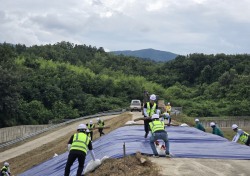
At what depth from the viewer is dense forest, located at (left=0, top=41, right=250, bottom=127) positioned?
5390 centimetres

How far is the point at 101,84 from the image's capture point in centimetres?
7606

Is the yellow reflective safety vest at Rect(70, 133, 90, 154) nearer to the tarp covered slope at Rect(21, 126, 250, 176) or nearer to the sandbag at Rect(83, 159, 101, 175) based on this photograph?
the sandbag at Rect(83, 159, 101, 175)

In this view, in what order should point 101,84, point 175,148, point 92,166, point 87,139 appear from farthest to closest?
point 101,84, point 175,148, point 92,166, point 87,139

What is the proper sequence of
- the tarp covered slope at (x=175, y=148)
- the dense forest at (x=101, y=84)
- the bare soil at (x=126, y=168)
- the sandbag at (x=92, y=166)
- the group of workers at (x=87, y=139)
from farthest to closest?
the dense forest at (x=101, y=84) → the tarp covered slope at (x=175, y=148) → the sandbag at (x=92, y=166) → the group of workers at (x=87, y=139) → the bare soil at (x=126, y=168)

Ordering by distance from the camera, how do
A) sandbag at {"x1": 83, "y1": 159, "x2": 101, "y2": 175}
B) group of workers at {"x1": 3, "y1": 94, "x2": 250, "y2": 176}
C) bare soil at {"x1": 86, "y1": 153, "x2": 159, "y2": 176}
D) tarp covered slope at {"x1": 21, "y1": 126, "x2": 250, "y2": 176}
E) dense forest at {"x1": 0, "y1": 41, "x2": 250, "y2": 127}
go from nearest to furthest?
bare soil at {"x1": 86, "y1": 153, "x2": 159, "y2": 176} < group of workers at {"x1": 3, "y1": 94, "x2": 250, "y2": 176} < sandbag at {"x1": 83, "y1": 159, "x2": 101, "y2": 175} < tarp covered slope at {"x1": 21, "y1": 126, "x2": 250, "y2": 176} < dense forest at {"x1": 0, "y1": 41, "x2": 250, "y2": 127}

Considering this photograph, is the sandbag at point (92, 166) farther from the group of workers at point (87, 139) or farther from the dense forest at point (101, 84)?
the dense forest at point (101, 84)

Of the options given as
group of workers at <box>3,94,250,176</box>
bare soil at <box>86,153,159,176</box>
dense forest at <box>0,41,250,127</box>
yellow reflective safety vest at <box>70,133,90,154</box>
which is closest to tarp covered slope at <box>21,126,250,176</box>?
bare soil at <box>86,153,159,176</box>

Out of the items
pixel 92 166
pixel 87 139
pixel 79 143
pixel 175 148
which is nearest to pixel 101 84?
pixel 175 148

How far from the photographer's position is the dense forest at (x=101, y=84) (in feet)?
177

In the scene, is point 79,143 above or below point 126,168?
above

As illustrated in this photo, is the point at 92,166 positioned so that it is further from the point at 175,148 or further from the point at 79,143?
the point at 175,148

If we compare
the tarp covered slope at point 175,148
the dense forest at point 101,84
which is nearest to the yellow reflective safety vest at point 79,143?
the tarp covered slope at point 175,148

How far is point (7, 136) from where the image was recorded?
139 ft

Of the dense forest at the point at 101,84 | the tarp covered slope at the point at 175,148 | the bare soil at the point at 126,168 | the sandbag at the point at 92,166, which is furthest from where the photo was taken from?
the dense forest at the point at 101,84
